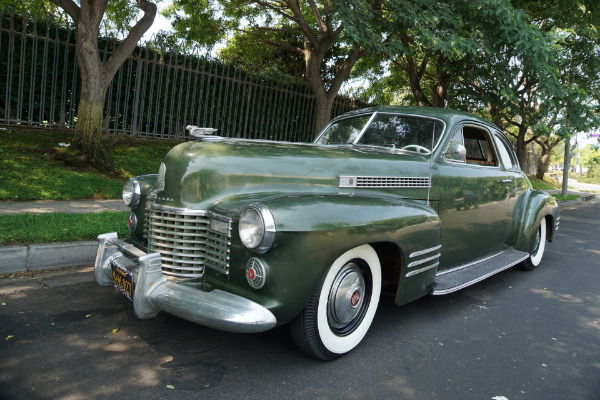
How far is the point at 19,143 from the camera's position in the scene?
321 inches

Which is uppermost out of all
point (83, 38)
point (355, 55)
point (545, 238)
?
point (355, 55)

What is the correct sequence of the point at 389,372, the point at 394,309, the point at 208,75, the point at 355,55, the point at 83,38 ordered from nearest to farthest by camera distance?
the point at 389,372 < the point at 394,309 < the point at 83,38 < the point at 355,55 < the point at 208,75

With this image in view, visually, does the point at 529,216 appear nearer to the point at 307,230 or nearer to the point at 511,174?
the point at 511,174

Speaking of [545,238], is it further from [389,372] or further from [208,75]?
[208,75]

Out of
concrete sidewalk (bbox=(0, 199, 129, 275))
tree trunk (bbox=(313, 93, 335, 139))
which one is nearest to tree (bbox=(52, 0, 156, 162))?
concrete sidewalk (bbox=(0, 199, 129, 275))

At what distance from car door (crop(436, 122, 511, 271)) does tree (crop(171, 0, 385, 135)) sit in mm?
3725

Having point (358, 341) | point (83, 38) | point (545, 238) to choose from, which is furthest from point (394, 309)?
point (83, 38)

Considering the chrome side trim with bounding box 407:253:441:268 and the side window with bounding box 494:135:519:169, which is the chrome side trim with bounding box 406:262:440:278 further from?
the side window with bounding box 494:135:519:169

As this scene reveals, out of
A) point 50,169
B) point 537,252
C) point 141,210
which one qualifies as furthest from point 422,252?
point 50,169

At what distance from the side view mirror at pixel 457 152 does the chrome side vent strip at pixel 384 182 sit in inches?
16.1

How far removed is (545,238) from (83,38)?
8.06 meters

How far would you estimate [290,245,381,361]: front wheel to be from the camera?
255 cm

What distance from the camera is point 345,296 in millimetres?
2723

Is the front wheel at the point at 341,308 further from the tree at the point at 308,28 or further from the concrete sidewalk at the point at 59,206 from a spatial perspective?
the tree at the point at 308,28
